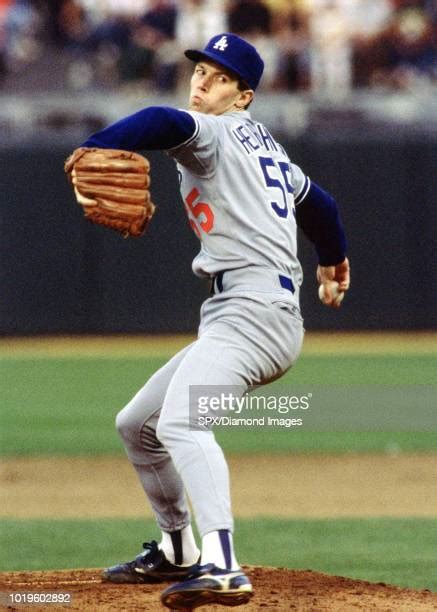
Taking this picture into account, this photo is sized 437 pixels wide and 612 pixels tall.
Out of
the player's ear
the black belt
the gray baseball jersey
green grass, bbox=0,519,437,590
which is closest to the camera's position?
the gray baseball jersey

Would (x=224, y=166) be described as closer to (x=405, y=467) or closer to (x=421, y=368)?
(x=405, y=467)

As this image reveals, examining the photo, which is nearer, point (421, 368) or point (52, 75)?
point (421, 368)

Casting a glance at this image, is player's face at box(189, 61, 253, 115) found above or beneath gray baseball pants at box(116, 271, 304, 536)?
above

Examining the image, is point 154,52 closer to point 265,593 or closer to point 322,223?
point 322,223

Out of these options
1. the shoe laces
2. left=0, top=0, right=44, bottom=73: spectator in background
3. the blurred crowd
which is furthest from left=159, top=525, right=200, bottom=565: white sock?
left=0, top=0, right=44, bottom=73: spectator in background

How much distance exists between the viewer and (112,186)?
364 centimetres

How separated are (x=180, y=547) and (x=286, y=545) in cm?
145

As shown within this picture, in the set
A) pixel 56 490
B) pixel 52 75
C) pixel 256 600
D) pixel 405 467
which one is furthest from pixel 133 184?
pixel 52 75

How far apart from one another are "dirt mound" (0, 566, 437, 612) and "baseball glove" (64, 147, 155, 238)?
1.29m

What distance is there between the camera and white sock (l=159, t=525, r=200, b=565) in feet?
14.4

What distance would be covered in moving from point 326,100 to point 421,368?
315cm

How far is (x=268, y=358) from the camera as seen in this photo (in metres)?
3.87

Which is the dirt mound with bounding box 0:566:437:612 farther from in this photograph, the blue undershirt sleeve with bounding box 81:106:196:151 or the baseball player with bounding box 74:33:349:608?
the blue undershirt sleeve with bounding box 81:106:196:151

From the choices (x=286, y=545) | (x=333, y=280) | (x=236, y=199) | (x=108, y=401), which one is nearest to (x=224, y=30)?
(x=108, y=401)
